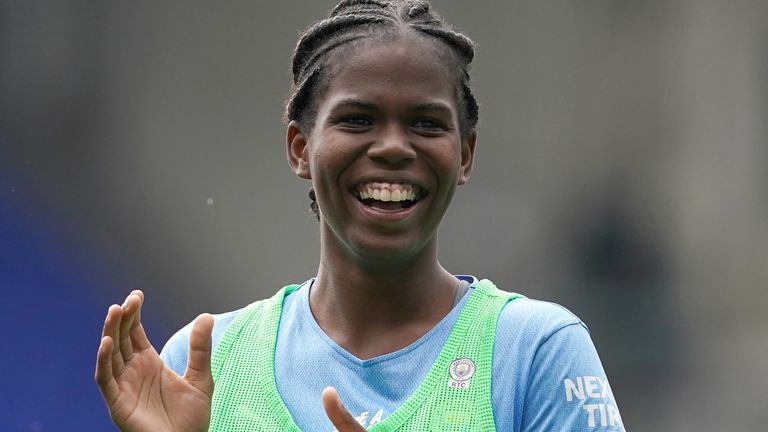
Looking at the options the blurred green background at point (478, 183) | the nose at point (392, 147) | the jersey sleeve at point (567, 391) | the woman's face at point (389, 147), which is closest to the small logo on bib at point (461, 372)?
the jersey sleeve at point (567, 391)

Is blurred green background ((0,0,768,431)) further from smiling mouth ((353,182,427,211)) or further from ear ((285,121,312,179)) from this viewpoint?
smiling mouth ((353,182,427,211))

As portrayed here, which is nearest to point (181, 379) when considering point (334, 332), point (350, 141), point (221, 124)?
point (334, 332)

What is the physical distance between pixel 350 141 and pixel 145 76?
2891mm

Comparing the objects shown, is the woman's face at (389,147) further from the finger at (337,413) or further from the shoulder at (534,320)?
the finger at (337,413)

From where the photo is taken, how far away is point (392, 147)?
78.5 inches

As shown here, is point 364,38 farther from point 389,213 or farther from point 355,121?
point 389,213

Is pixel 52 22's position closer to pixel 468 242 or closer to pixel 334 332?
pixel 468 242

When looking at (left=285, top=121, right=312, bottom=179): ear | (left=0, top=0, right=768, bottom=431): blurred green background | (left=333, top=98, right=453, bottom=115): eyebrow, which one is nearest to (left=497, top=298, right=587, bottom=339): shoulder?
(left=333, top=98, right=453, bottom=115): eyebrow

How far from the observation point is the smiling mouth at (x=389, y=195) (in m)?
2.02

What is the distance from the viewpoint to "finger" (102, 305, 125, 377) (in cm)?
181

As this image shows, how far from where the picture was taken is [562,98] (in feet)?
16.2

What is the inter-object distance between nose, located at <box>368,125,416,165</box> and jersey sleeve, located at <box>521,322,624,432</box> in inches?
15.5

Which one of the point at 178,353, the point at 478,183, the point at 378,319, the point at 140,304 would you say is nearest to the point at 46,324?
the point at 478,183

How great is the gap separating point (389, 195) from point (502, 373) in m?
0.36
